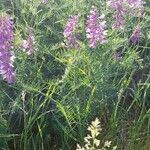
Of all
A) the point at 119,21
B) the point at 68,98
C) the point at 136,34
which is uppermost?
the point at 119,21

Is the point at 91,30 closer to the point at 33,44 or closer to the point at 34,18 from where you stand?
the point at 33,44

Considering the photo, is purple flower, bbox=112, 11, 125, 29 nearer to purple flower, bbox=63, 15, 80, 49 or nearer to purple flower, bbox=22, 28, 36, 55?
purple flower, bbox=63, 15, 80, 49

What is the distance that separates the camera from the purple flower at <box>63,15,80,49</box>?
9.83 ft

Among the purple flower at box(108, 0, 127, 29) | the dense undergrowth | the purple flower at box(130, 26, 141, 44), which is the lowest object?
the dense undergrowth

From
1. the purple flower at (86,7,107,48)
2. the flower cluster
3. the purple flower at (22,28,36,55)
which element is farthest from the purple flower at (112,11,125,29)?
the flower cluster

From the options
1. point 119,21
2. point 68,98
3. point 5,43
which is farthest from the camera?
point 119,21

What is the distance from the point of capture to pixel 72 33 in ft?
9.85

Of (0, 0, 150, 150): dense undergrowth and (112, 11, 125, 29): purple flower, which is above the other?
(112, 11, 125, 29): purple flower

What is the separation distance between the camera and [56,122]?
304 centimetres

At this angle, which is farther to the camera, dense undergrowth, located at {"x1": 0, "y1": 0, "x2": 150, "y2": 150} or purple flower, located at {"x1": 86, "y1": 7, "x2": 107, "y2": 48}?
purple flower, located at {"x1": 86, "y1": 7, "x2": 107, "y2": 48}

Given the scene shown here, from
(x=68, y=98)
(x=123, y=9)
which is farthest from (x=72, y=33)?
(x=123, y=9)

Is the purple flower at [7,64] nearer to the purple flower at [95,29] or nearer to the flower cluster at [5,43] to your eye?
the flower cluster at [5,43]

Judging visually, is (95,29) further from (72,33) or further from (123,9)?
(123,9)

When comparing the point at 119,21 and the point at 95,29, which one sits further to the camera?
the point at 119,21
